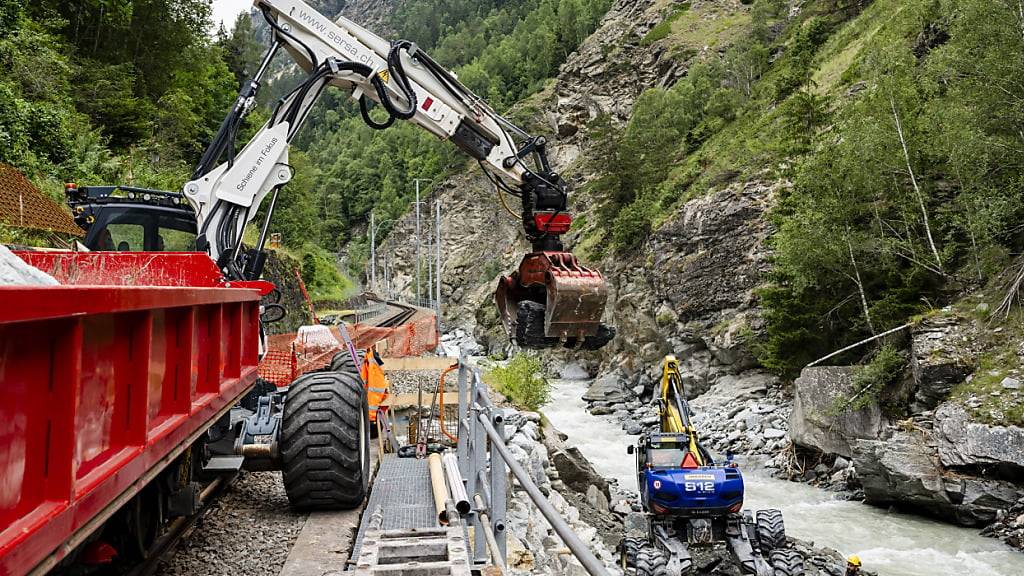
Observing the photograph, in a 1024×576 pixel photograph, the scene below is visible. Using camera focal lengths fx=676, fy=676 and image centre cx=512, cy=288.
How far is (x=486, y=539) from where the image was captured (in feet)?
14.7

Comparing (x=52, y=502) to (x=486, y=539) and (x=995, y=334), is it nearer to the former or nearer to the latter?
(x=486, y=539)

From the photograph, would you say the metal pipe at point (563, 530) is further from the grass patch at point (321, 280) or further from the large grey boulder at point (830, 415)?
the grass patch at point (321, 280)

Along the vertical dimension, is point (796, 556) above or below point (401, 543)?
below

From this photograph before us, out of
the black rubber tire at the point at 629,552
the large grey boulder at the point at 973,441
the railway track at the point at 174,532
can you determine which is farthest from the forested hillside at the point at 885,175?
the railway track at the point at 174,532

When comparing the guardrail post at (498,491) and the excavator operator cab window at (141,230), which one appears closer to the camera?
the guardrail post at (498,491)

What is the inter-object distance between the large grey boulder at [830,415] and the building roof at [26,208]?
15.9 m

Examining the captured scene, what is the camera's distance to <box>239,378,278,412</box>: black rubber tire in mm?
5949

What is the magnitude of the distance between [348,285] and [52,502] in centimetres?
4887

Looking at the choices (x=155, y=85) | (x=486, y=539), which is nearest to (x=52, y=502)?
(x=486, y=539)

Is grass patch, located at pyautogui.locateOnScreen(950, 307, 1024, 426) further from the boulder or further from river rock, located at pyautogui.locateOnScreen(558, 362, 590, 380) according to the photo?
river rock, located at pyautogui.locateOnScreen(558, 362, 590, 380)

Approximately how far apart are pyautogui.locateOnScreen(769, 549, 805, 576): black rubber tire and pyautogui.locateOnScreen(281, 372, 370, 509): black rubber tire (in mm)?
7246

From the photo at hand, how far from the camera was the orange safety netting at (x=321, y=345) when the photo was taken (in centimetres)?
895

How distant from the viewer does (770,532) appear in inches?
404

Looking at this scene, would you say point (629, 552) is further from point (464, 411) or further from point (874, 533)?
point (874, 533)
